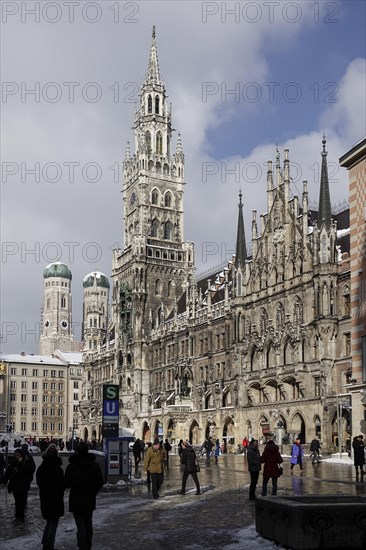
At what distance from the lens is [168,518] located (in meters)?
18.2

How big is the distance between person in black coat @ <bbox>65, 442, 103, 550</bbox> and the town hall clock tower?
74268 mm

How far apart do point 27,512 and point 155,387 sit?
234ft

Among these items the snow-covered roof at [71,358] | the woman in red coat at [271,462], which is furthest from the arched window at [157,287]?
the woman in red coat at [271,462]

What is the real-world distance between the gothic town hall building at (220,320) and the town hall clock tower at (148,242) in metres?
0.17

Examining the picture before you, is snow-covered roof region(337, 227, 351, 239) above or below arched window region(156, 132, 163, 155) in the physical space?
below

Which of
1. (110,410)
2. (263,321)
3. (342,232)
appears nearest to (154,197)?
(263,321)

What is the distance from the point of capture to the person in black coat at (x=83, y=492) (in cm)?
1281

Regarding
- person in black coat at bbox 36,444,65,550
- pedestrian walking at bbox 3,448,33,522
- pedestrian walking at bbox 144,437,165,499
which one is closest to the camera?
person in black coat at bbox 36,444,65,550

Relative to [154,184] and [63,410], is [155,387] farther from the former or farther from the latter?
[63,410]

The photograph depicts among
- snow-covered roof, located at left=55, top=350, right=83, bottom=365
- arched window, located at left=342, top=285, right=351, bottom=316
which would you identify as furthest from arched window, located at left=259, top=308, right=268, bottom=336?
snow-covered roof, located at left=55, top=350, right=83, bottom=365

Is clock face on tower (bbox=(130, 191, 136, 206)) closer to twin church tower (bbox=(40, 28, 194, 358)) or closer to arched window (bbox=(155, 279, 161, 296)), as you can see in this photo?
twin church tower (bbox=(40, 28, 194, 358))

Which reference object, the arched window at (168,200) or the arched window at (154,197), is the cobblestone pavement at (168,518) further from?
the arched window at (168,200)

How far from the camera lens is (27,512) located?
20.4 metres

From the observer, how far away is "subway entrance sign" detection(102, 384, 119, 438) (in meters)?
29.6
